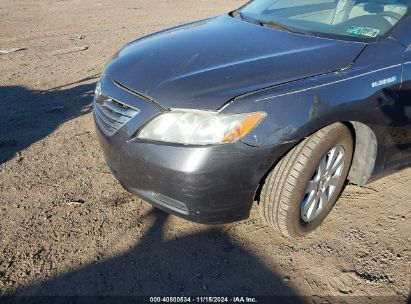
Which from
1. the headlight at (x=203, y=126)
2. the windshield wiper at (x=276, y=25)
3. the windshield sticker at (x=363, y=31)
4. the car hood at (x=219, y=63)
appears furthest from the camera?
the windshield wiper at (x=276, y=25)

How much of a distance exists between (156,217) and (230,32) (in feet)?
4.94

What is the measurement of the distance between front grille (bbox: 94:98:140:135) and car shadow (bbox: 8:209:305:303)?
804 millimetres

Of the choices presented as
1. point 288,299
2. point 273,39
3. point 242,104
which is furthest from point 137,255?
point 273,39

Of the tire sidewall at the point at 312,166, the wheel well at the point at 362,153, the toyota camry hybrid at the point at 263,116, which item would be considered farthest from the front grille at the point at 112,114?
the tire sidewall at the point at 312,166

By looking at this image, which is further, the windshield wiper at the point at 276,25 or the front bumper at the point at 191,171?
the windshield wiper at the point at 276,25

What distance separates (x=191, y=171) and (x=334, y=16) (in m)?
1.87

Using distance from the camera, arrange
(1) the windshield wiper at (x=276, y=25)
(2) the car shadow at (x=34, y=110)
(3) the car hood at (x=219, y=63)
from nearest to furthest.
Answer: (3) the car hood at (x=219, y=63)
(1) the windshield wiper at (x=276, y=25)
(2) the car shadow at (x=34, y=110)

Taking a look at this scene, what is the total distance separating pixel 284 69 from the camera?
2.44 metres

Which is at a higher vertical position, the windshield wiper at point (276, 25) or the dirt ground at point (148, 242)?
the windshield wiper at point (276, 25)

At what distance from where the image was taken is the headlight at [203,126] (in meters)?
2.21

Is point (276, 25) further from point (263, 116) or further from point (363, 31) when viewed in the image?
point (263, 116)

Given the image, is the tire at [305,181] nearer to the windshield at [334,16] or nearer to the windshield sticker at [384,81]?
the windshield sticker at [384,81]

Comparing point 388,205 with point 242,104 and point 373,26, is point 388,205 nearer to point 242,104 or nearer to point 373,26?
point 373,26

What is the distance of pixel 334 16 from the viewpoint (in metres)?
3.20
